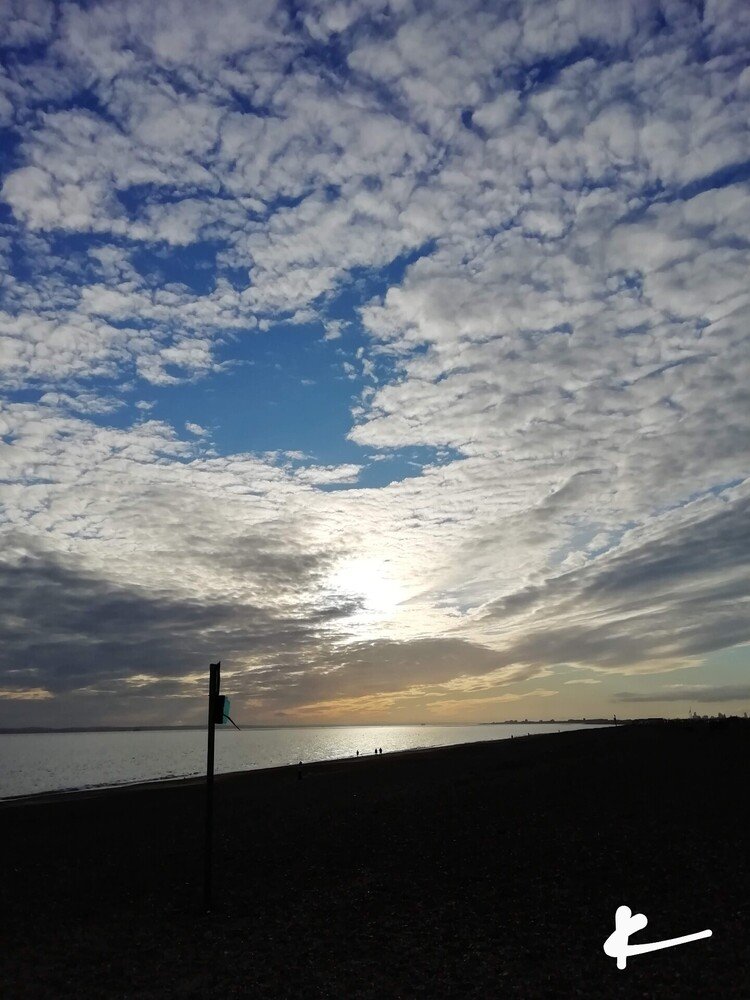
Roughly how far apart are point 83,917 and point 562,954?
11122mm

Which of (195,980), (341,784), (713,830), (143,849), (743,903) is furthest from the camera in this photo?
(341,784)

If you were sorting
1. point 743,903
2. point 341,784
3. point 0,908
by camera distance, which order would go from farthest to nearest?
point 341,784 → point 0,908 → point 743,903

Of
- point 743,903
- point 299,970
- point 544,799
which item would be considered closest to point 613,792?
point 544,799

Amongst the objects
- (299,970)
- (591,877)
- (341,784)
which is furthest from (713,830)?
(341,784)

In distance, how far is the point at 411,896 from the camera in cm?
1555

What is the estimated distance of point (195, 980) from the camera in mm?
11461

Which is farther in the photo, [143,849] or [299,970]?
[143,849]

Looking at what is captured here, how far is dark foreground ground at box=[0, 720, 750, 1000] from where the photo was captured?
11.2 m

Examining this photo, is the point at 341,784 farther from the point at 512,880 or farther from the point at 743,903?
the point at 743,903

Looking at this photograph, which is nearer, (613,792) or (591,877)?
(591,877)

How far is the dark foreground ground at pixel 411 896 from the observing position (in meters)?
11.2

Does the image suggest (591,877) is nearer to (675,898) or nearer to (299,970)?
(675,898)

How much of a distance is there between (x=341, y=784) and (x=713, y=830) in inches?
1051

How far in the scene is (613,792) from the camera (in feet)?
81.5
